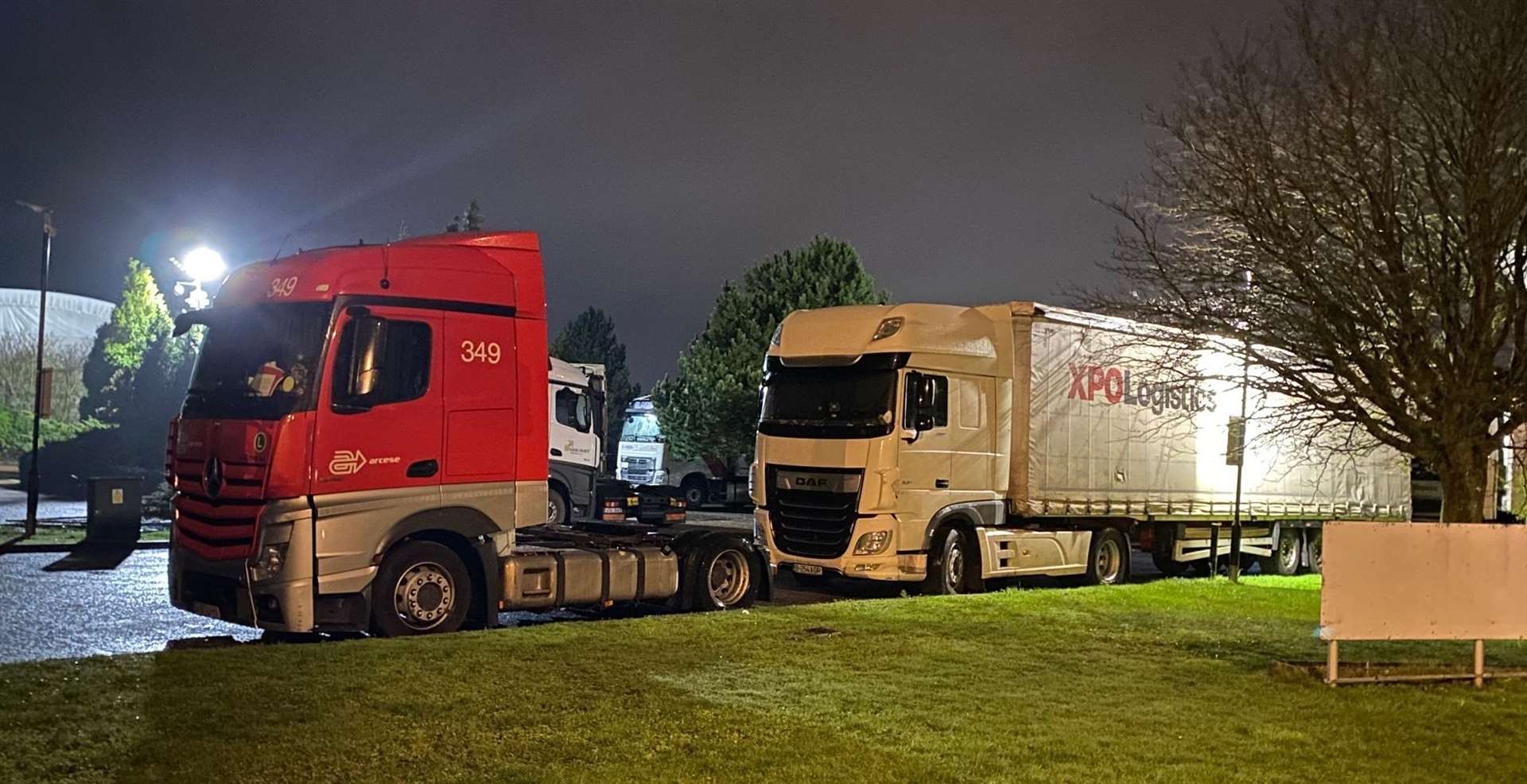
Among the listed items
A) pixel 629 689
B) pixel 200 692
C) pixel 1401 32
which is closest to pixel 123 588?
pixel 200 692

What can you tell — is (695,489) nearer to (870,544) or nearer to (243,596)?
(870,544)

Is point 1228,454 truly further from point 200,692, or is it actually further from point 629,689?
point 200,692

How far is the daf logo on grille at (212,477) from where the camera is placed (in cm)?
1074

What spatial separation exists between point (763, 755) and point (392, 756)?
2024mm

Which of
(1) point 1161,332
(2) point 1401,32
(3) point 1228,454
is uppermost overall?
(2) point 1401,32

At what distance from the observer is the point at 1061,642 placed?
471 inches

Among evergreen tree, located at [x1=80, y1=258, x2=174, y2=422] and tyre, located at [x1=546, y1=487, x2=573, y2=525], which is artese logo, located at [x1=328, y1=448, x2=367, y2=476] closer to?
tyre, located at [x1=546, y1=487, x2=573, y2=525]

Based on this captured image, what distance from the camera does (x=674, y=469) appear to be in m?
43.3

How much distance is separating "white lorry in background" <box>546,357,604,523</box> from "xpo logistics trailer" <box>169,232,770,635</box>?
11.6 metres

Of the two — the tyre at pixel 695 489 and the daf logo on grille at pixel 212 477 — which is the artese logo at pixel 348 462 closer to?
the daf logo on grille at pixel 212 477

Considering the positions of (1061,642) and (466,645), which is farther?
(1061,642)

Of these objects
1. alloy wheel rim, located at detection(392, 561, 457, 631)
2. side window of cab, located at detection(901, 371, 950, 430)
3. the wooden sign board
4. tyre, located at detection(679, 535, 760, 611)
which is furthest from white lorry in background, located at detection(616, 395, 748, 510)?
the wooden sign board

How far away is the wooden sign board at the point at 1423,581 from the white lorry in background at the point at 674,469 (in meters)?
32.3

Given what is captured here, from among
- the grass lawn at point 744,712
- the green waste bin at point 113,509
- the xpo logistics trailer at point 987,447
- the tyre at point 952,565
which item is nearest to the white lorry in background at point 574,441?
the green waste bin at point 113,509
